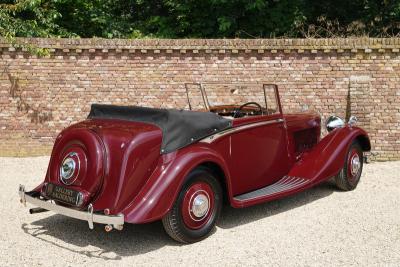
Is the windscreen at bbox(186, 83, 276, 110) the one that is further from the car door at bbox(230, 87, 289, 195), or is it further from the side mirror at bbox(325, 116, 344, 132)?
the side mirror at bbox(325, 116, 344, 132)

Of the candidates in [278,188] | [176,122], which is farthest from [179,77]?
[176,122]

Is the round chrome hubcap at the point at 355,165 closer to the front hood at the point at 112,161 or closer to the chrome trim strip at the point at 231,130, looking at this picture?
the chrome trim strip at the point at 231,130

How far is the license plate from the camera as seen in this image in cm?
474

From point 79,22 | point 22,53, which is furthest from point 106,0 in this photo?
point 22,53

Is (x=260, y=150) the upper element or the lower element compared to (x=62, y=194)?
upper

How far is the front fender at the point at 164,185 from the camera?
4.58 m

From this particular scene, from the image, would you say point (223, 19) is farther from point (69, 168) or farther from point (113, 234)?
point (69, 168)

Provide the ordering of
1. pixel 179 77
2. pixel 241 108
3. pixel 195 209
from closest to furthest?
1. pixel 195 209
2. pixel 241 108
3. pixel 179 77

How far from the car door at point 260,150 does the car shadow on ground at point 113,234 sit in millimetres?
358

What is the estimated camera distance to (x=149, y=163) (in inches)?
190

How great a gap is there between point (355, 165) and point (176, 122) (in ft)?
10.3

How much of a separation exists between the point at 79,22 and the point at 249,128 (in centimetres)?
984

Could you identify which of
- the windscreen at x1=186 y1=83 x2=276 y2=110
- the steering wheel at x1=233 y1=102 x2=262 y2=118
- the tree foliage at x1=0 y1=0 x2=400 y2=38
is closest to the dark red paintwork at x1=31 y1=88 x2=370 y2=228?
the steering wheel at x1=233 y1=102 x2=262 y2=118

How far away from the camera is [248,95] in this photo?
6.68 meters
